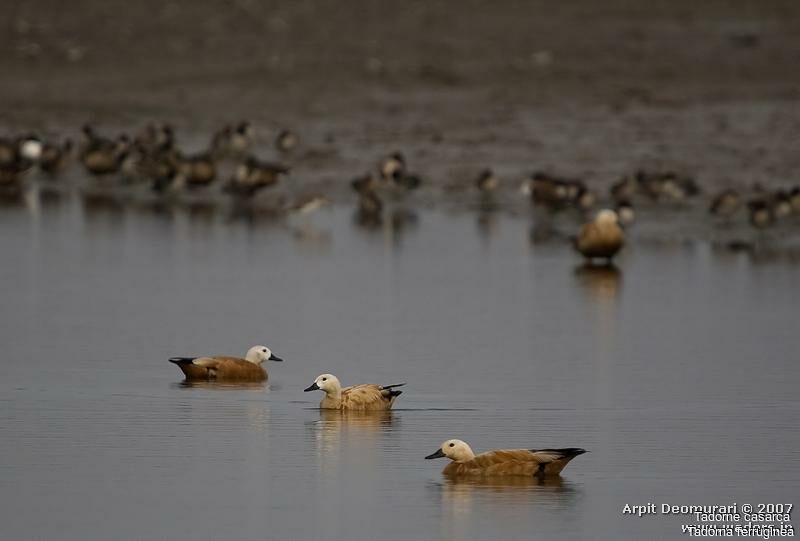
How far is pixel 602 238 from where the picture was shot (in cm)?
2077

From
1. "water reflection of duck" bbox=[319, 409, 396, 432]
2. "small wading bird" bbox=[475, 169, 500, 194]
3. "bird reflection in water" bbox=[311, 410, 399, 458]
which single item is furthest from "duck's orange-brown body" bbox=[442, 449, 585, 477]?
"small wading bird" bbox=[475, 169, 500, 194]

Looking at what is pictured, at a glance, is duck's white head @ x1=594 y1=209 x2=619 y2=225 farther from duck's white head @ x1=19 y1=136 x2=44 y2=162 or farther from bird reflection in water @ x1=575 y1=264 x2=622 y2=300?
duck's white head @ x1=19 y1=136 x2=44 y2=162

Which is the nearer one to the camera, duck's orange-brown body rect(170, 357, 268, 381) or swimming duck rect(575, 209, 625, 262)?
duck's orange-brown body rect(170, 357, 268, 381)

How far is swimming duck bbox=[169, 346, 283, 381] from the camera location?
1402 centimetres

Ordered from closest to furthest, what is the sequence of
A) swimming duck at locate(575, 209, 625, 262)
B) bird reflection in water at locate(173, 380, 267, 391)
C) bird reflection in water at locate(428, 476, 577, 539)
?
bird reflection in water at locate(428, 476, 577, 539) → bird reflection in water at locate(173, 380, 267, 391) → swimming duck at locate(575, 209, 625, 262)

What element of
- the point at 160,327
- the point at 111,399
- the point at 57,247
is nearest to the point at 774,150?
the point at 57,247

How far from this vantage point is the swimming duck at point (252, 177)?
90.9ft

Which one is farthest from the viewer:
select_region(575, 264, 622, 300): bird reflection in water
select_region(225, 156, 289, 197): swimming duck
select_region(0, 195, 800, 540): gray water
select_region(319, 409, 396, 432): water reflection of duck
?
select_region(225, 156, 289, 197): swimming duck

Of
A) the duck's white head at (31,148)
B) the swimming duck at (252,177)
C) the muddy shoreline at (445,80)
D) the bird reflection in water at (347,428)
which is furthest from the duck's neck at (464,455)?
the duck's white head at (31,148)

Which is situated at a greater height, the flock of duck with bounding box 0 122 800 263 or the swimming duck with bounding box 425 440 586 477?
the flock of duck with bounding box 0 122 800 263

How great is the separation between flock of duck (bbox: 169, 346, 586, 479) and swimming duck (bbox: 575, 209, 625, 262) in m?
6.88

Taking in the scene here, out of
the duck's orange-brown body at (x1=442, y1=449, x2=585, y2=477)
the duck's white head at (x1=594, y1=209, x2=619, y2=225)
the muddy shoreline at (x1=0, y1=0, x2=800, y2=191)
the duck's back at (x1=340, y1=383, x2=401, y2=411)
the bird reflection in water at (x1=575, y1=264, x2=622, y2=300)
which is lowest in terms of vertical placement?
the duck's orange-brown body at (x1=442, y1=449, x2=585, y2=477)

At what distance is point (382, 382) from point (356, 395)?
1.09 m

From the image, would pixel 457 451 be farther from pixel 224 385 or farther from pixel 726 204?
pixel 726 204
